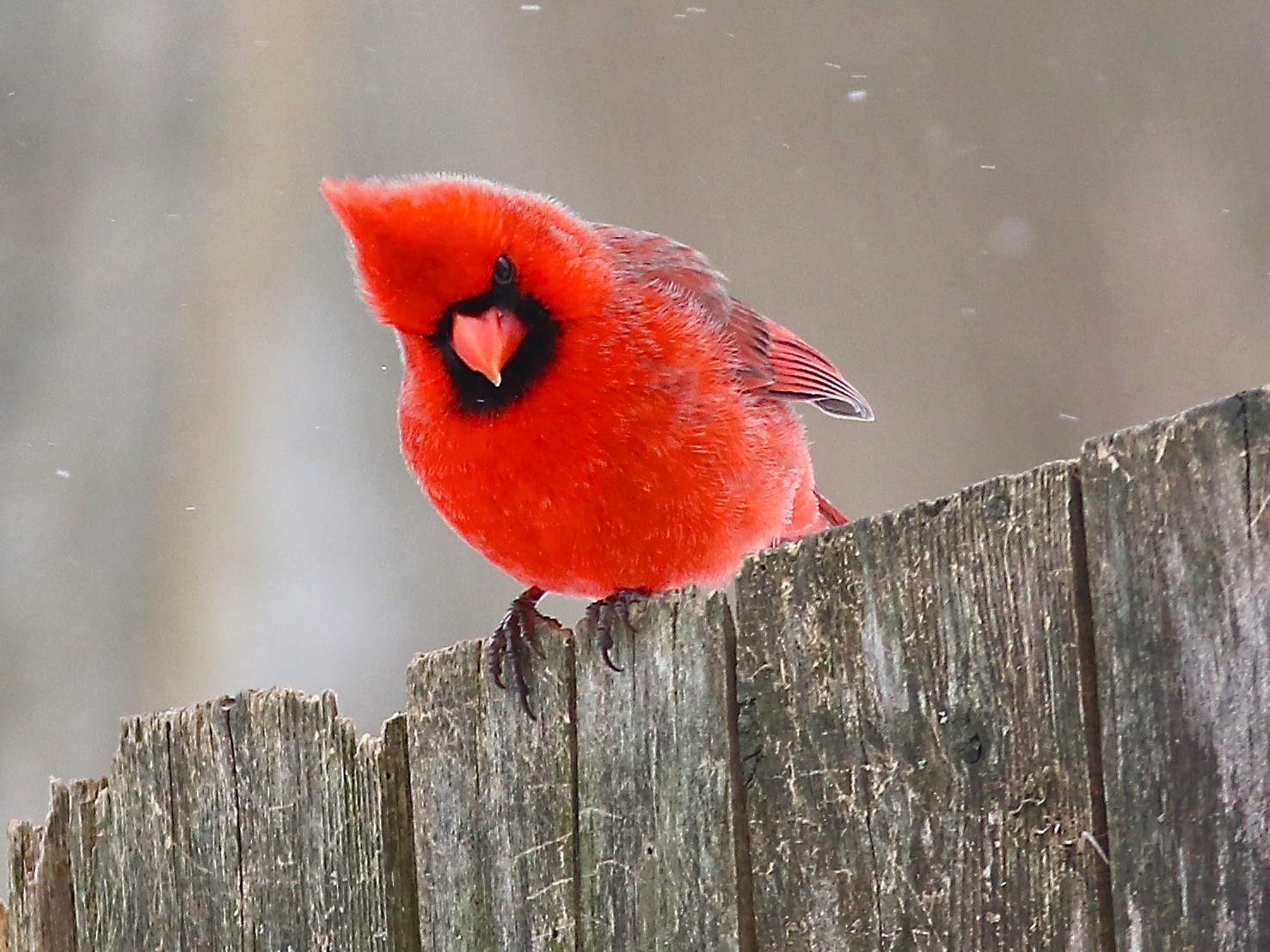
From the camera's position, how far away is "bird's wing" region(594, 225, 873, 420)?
273 cm

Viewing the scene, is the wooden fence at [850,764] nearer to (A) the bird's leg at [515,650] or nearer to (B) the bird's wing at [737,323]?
(A) the bird's leg at [515,650]

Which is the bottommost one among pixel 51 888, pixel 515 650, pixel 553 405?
pixel 51 888

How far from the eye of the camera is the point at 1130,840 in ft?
3.80

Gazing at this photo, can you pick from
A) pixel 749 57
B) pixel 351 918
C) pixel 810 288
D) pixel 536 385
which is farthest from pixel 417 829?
pixel 749 57

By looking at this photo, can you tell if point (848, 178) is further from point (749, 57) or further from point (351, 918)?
point (351, 918)

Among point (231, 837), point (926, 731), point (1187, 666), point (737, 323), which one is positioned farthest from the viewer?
point (737, 323)

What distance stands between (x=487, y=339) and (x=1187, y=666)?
4.14 ft

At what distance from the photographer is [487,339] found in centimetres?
221

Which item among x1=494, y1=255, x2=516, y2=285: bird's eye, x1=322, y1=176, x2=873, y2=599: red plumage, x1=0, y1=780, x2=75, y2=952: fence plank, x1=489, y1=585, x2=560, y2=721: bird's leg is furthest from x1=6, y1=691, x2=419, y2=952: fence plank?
x1=494, y1=255, x2=516, y2=285: bird's eye

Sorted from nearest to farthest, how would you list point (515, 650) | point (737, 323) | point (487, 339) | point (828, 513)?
point (515, 650) < point (487, 339) < point (737, 323) < point (828, 513)

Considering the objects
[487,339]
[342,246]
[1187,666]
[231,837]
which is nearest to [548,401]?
[487,339]

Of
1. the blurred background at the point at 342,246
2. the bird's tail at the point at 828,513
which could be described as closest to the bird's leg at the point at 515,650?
the bird's tail at the point at 828,513

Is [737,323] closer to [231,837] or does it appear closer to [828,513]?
[828,513]

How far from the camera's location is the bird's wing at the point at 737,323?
108 inches
